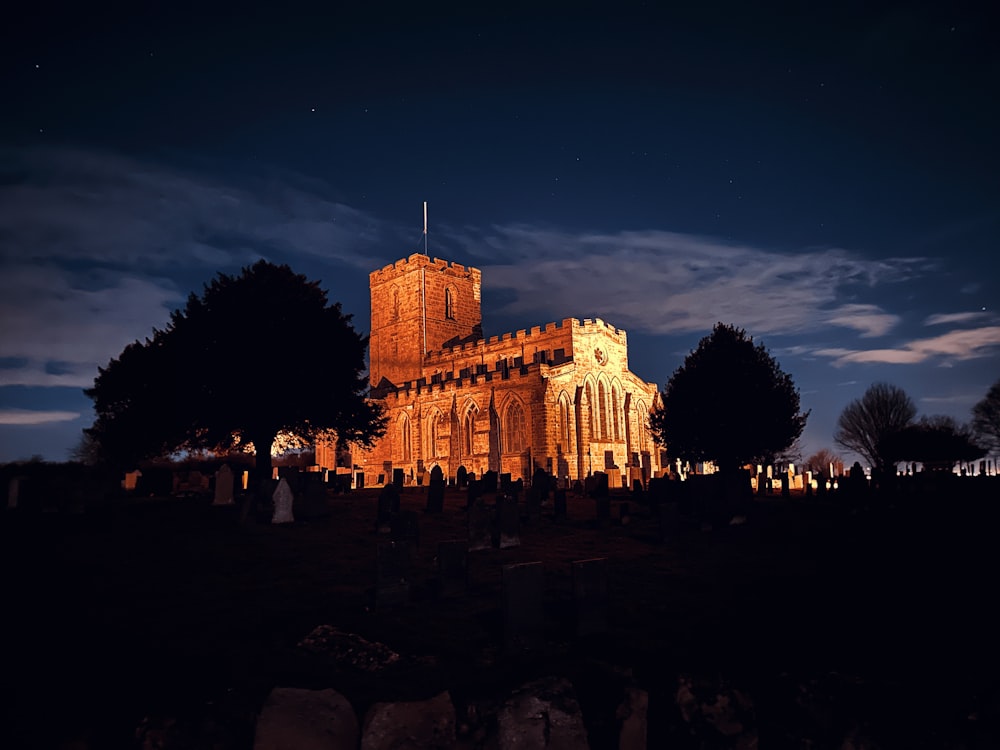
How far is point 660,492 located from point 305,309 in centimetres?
1602

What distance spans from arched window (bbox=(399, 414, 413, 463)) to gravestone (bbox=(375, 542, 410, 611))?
34905 mm

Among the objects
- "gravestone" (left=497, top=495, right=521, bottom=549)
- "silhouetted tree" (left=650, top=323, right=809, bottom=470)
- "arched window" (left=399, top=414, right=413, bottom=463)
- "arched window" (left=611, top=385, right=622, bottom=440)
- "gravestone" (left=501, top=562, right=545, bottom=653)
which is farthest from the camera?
"arched window" (left=399, top=414, right=413, bottom=463)

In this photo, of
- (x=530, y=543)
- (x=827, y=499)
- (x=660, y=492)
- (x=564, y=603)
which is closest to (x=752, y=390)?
(x=827, y=499)

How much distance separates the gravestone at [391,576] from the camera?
7.82m

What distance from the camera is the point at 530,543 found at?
41.7 feet

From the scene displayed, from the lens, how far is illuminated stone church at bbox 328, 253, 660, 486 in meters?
37.2

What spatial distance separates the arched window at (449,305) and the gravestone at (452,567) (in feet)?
152

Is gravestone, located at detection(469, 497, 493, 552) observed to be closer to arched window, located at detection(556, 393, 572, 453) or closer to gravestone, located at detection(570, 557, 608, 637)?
gravestone, located at detection(570, 557, 608, 637)

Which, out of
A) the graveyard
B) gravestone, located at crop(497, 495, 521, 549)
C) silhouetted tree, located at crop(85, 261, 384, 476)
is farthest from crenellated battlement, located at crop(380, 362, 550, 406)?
gravestone, located at crop(497, 495, 521, 549)

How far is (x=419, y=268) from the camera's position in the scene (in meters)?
53.0

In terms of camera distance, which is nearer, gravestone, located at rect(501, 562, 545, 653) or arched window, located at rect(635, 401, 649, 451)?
gravestone, located at rect(501, 562, 545, 653)

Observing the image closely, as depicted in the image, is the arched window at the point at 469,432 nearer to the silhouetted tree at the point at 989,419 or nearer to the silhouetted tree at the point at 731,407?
the silhouetted tree at the point at 731,407

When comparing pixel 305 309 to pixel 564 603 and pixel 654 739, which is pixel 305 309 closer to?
pixel 564 603

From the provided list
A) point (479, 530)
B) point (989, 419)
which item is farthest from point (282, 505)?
point (989, 419)
